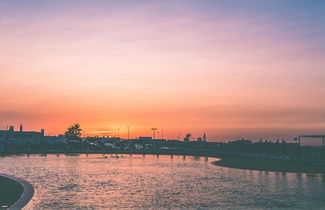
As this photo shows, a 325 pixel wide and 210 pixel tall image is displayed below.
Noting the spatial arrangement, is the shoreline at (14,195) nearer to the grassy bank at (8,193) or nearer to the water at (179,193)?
the grassy bank at (8,193)

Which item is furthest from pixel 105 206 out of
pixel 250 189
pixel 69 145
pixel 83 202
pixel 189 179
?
pixel 69 145

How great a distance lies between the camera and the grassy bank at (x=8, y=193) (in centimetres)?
3197

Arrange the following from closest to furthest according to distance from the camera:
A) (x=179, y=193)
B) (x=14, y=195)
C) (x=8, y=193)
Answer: (x=14, y=195), (x=8, y=193), (x=179, y=193)

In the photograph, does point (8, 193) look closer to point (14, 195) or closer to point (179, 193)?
point (14, 195)

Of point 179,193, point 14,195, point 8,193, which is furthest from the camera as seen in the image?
point 179,193

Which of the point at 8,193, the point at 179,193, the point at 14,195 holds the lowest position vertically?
the point at 179,193

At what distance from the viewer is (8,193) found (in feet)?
119

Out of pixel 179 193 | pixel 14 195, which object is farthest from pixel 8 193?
pixel 179 193

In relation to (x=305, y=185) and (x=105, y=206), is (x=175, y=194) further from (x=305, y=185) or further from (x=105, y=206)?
(x=305, y=185)

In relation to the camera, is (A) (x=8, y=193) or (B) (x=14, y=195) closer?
(B) (x=14, y=195)

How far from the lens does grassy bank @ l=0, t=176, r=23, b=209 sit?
3197 cm

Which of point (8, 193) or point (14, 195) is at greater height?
point (8, 193)

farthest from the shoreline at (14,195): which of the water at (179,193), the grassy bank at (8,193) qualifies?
the water at (179,193)

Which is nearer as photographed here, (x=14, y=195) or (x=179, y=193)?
(x=14, y=195)
